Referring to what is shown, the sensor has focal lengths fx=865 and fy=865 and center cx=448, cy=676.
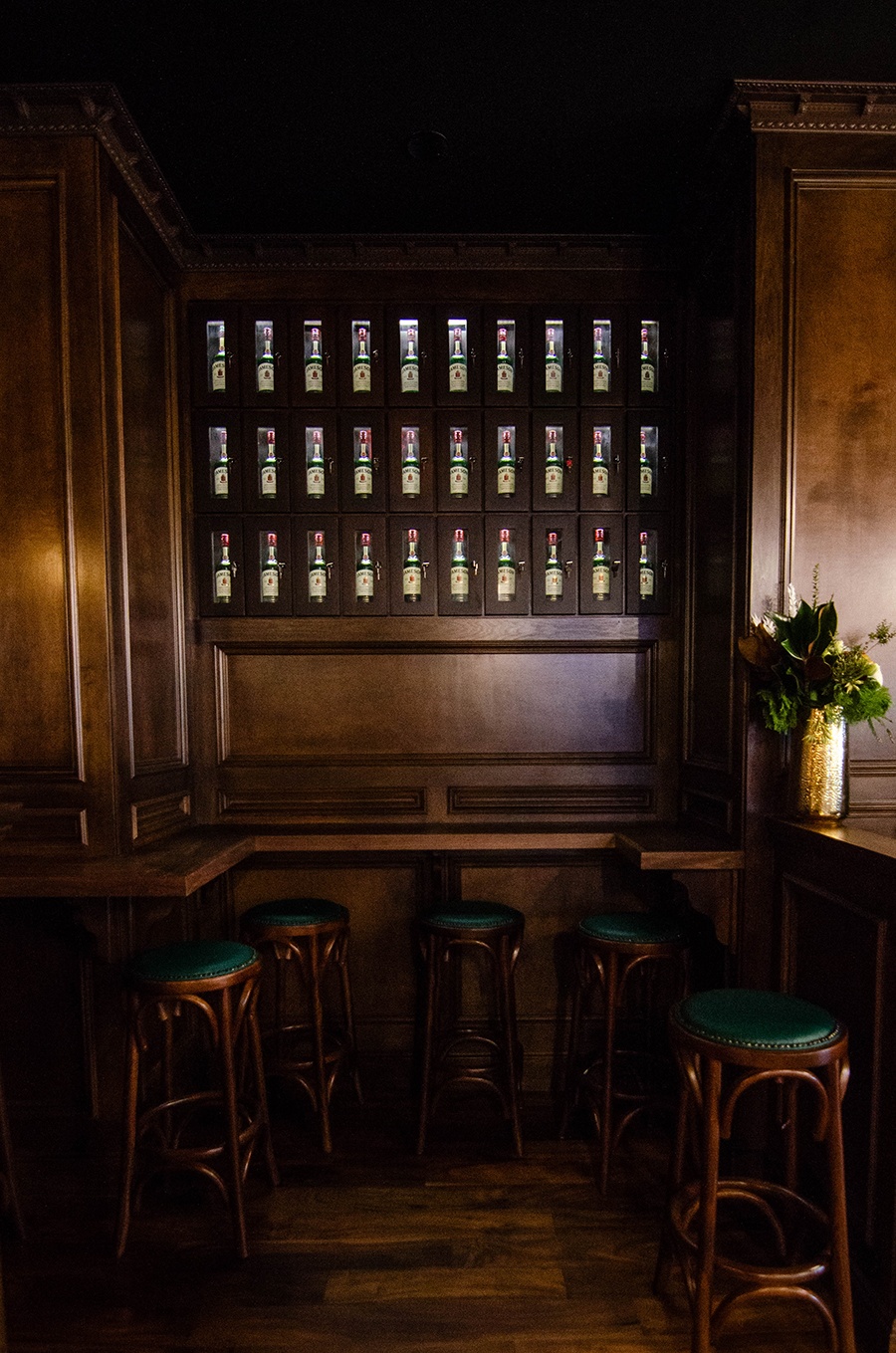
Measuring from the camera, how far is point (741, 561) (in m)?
2.76

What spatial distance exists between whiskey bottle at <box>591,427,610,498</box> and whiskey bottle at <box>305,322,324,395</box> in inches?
43.1

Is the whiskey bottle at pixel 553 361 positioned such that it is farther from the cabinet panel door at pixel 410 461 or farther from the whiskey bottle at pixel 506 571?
the whiskey bottle at pixel 506 571

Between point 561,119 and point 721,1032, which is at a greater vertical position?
point 561,119

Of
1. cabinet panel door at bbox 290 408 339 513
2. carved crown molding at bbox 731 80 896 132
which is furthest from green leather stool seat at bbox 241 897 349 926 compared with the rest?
carved crown molding at bbox 731 80 896 132

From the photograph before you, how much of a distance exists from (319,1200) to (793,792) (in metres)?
1.83

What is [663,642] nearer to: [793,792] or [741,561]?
[741,561]

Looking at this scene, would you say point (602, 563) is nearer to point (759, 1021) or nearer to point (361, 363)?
point (361, 363)

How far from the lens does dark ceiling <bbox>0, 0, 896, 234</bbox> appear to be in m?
2.30

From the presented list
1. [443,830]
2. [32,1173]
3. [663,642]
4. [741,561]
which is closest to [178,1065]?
[32,1173]

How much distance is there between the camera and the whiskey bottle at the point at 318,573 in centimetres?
339

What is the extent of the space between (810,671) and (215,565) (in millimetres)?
2203

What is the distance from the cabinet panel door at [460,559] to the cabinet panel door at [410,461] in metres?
0.12

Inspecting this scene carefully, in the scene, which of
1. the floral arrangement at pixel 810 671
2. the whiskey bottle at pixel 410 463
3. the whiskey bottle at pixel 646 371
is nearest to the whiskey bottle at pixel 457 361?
the whiskey bottle at pixel 410 463

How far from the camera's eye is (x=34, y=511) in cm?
276
